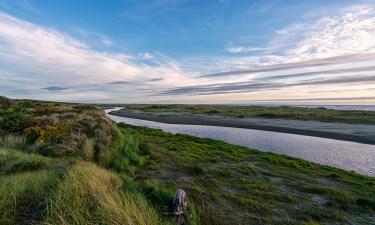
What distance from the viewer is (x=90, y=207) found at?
4176 millimetres

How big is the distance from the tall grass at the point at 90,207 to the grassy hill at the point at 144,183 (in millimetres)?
16

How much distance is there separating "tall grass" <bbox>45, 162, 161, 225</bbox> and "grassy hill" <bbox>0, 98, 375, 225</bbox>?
0.05ft

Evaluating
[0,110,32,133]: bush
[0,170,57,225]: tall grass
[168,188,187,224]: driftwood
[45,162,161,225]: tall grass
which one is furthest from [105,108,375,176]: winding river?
[0,110,32,133]: bush

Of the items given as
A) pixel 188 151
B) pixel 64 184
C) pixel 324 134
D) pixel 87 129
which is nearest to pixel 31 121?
pixel 87 129

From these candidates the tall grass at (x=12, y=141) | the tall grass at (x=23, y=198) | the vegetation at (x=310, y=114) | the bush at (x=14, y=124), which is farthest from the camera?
the vegetation at (x=310, y=114)

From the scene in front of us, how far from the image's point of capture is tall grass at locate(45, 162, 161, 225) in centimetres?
373

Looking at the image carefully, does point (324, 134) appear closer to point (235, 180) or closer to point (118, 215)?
point (235, 180)

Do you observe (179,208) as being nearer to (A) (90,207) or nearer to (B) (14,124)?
(A) (90,207)

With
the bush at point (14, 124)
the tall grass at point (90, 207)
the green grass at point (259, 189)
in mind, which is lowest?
the green grass at point (259, 189)

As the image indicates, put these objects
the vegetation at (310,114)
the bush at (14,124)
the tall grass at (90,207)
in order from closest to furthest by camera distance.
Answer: the tall grass at (90,207)
the bush at (14,124)
the vegetation at (310,114)

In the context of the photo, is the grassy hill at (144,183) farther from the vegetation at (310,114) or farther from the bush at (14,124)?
the vegetation at (310,114)

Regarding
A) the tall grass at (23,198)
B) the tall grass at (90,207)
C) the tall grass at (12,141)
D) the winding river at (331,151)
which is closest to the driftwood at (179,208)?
the tall grass at (90,207)

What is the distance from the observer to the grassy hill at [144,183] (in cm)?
416

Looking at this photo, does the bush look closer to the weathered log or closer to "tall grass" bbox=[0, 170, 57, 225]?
"tall grass" bbox=[0, 170, 57, 225]
